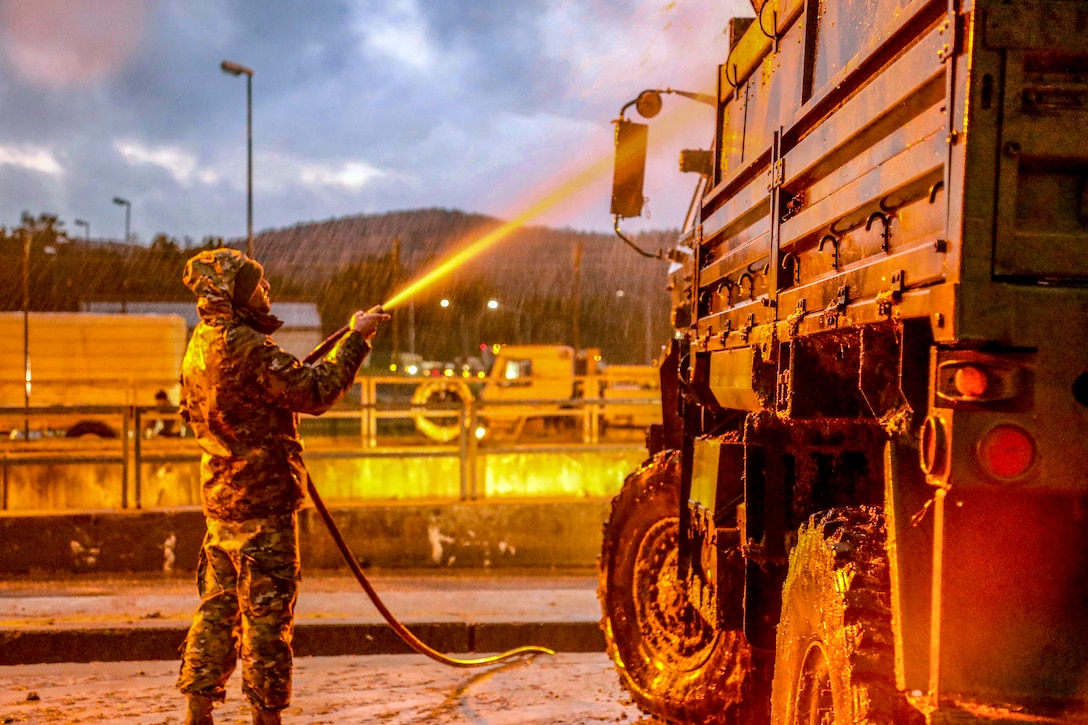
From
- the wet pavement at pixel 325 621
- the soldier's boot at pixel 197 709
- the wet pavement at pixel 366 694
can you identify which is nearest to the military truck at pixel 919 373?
the wet pavement at pixel 366 694

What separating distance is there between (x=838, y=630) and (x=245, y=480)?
8.14 ft

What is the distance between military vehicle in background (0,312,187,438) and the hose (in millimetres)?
15199

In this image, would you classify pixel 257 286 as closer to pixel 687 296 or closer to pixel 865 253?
pixel 687 296

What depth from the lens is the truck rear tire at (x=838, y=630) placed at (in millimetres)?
2219

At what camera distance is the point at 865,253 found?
8.58 ft

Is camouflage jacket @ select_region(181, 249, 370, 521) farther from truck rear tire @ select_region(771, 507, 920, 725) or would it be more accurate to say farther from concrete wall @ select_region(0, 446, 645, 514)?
concrete wall @ select_region(0, 446, 645, 514)

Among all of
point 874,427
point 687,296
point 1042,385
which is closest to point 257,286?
point 687,296

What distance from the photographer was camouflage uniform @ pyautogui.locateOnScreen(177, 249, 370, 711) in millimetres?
3846

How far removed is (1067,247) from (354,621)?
4.96m

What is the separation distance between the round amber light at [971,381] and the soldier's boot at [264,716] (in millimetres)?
2949

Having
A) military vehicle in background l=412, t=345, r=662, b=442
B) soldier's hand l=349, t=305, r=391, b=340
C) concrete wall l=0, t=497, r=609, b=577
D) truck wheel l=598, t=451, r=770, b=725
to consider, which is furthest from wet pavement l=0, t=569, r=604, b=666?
military vehicle in background l=412, t=345, r=662, b=442

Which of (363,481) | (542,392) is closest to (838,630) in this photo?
(363,481)

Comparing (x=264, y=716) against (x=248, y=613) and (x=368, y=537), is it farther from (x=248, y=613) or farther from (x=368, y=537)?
(x=368, y=537)

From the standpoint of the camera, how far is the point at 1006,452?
1.99 metres
